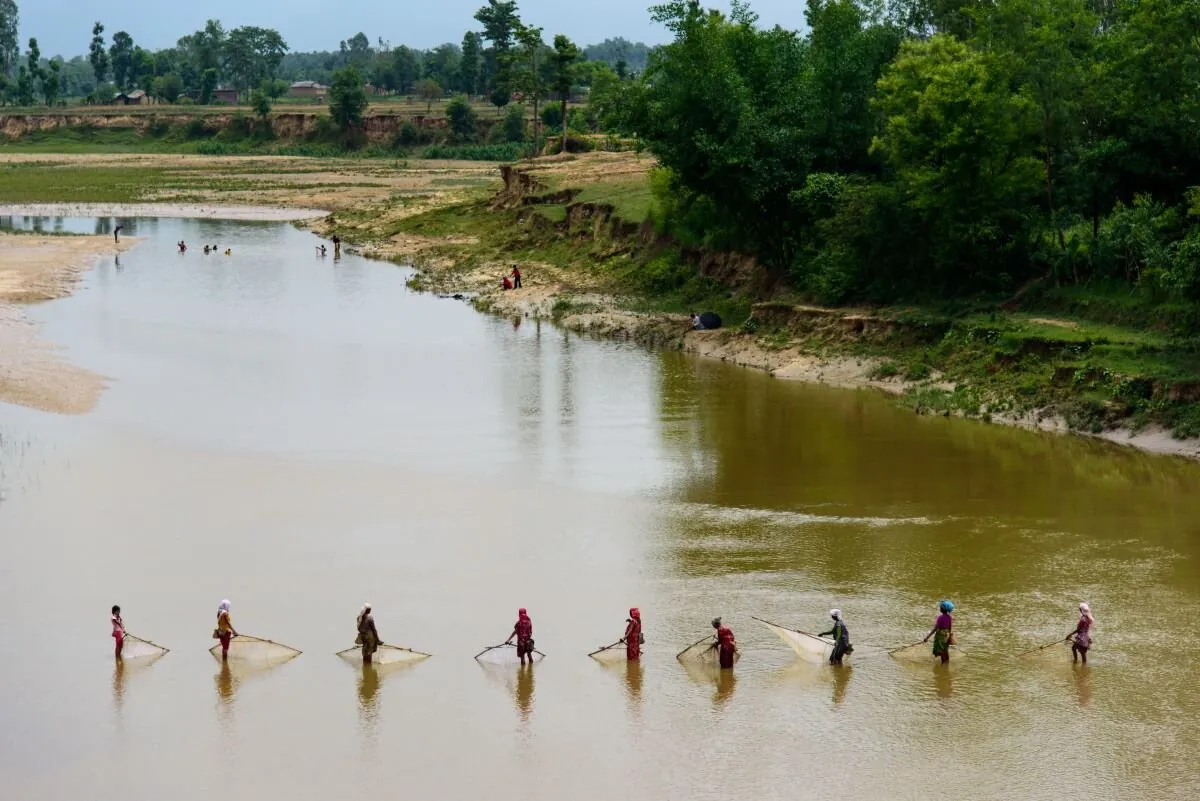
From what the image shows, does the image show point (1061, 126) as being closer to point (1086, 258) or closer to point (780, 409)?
point (1086, 258)

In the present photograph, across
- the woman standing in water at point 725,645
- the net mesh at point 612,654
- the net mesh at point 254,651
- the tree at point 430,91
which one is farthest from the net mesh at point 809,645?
the tree at point 430,91

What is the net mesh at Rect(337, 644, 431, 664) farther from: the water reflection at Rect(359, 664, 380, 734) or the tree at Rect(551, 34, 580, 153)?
the tree at Rect(551, 34, 580, 153)

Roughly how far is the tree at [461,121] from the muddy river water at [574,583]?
105 meters

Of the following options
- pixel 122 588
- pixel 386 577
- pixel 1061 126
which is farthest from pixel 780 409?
pixel 122 588

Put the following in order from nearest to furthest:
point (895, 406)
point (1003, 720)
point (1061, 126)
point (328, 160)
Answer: point (1003, 720) < point (895, 406) < point (1061, 126) < point (328, 160)

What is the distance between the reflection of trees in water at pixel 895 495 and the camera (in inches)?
1155

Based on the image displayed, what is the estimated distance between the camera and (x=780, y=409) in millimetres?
43531

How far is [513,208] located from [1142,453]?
48.8 metres

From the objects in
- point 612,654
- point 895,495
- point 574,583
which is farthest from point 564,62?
point 612,654

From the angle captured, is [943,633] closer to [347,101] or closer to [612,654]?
[612,654]

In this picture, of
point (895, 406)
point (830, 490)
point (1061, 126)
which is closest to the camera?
point (830, 490)

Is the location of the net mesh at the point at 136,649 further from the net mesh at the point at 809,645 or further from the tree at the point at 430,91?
the tree at the point at 430,91

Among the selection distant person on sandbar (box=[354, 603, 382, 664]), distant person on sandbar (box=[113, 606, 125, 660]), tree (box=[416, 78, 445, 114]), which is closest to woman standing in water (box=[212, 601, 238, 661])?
distant person on sandbar (box=[113, 606, 125, 660])

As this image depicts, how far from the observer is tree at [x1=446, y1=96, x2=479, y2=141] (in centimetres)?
15075
